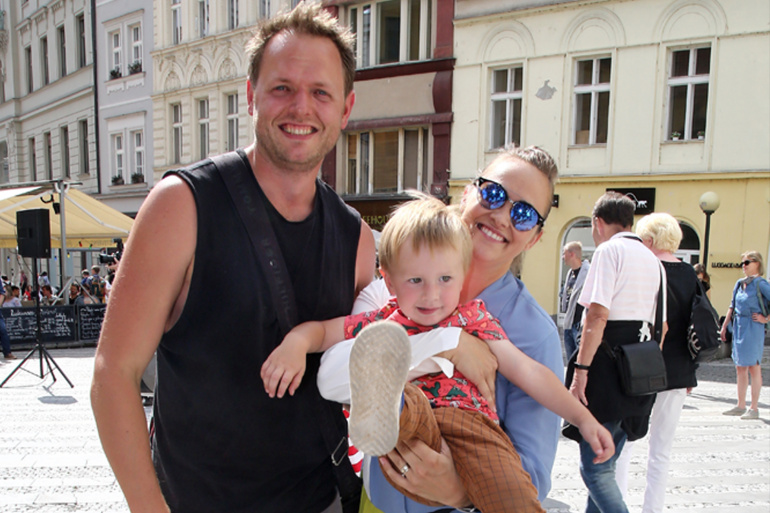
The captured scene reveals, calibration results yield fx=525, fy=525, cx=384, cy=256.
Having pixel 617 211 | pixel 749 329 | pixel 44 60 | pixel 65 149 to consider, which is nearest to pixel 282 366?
pixel 617 211

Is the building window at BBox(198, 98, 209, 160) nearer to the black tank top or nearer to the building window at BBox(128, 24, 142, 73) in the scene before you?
the building window at BBox(128, 24, 142, 73)

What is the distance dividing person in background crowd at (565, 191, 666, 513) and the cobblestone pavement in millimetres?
1112

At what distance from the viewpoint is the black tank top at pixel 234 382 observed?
1.50m

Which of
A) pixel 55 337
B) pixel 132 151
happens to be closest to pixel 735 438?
pixel 55 337

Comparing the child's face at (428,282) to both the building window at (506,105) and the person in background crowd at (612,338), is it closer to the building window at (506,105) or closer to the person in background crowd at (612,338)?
the person in background crowd at (612,338)

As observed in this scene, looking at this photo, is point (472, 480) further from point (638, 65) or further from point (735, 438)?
point (638, 65)

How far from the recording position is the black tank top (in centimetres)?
Answer: 150

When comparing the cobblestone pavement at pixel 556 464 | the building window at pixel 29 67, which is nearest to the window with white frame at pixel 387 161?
the cobblestone pavement at pixel 556 464

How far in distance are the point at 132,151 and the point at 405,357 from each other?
2361 centimetres

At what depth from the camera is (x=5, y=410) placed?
6555mm

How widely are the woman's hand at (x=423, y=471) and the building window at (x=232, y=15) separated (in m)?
20.6

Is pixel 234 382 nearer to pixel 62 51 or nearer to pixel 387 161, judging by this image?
pixel 387 161

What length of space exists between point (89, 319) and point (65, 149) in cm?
1612

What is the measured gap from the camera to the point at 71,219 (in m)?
13.2
